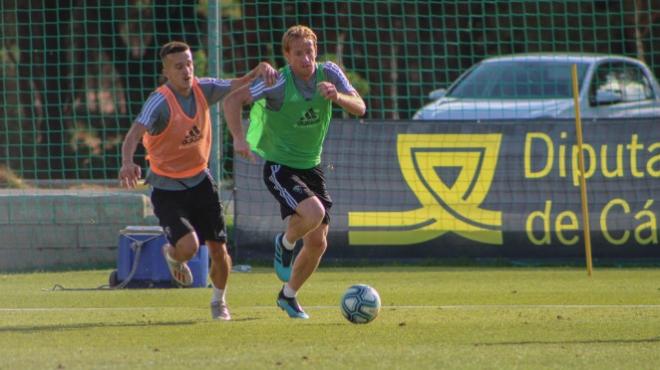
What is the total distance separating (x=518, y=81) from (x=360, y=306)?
A: 29.5 feet

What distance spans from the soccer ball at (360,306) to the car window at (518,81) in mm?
8587

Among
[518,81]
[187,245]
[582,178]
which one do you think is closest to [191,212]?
[187,245]

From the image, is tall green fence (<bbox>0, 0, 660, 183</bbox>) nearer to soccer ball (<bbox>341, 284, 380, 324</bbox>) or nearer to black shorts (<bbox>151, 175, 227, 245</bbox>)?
black shorts (<bbox>151, 175, 227, 245</bbox>)

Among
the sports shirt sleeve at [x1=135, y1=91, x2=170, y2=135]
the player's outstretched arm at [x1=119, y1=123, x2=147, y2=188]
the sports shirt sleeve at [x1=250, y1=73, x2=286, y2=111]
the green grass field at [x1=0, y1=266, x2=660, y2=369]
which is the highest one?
the sports shirt sleeve at [x1=250, y1=73, x2=286, y2=111]

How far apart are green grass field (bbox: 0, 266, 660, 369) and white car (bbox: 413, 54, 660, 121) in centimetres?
373

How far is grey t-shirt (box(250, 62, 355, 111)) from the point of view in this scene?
954 centimetres

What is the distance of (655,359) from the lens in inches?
290

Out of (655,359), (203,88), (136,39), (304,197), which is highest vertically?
(136,39)

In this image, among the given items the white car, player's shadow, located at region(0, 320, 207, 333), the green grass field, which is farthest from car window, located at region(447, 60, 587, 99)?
player's shadow, located at region(0, 320, 207, 333)

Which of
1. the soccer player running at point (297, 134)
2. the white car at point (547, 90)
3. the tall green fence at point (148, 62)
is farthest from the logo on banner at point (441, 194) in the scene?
the soccer player running at point (297, 134)

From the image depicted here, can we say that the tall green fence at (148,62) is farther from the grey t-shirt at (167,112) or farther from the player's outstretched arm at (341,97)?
the player's outstretched arm at (341,97)

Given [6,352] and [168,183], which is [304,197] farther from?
[6,352]

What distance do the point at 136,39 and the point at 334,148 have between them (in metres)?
11.9

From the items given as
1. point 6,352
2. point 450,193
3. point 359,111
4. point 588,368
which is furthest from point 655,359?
point 450,193
